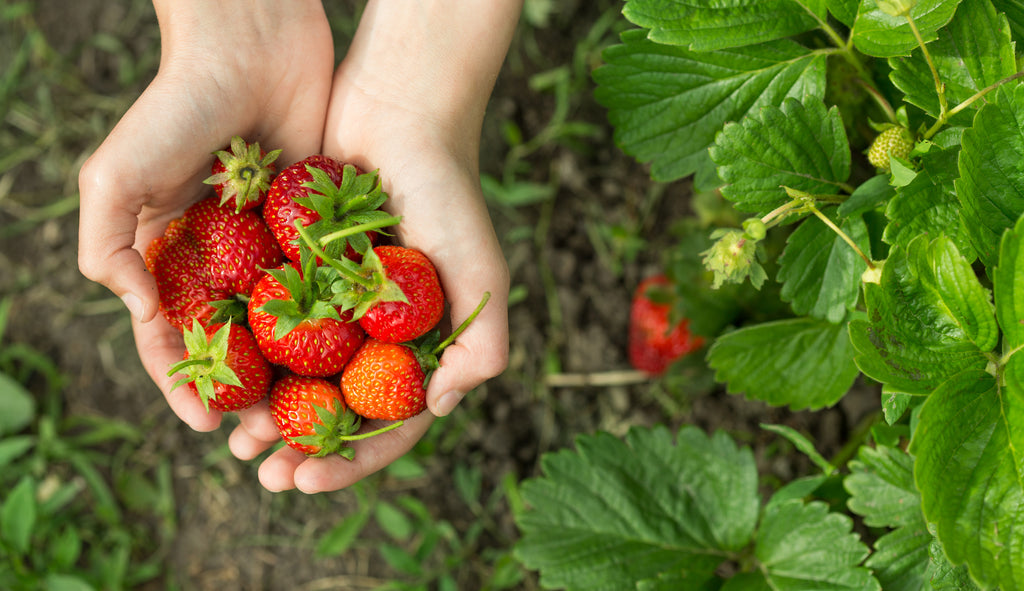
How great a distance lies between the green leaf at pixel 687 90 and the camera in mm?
1335

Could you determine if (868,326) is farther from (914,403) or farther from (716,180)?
(716,180)

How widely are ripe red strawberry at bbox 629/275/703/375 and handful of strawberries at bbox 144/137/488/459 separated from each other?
2.57 ft

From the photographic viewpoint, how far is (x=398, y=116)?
1655mm

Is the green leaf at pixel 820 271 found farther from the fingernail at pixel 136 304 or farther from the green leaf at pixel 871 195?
the fingernail at pixel 136 304

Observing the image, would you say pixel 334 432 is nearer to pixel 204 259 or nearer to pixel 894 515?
pixel 204 259

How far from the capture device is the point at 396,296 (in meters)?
1.33

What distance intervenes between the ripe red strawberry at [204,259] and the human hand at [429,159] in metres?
0.27

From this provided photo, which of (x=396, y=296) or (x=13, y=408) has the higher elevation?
(x=396, y=296)

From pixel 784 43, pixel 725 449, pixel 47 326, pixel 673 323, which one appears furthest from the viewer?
pixel 47 326

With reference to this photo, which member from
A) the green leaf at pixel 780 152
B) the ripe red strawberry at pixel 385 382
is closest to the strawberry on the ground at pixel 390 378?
the ripe red strawberry at pixel 385 382

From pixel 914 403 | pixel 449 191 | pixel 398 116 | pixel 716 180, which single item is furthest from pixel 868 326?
pixel 398 116

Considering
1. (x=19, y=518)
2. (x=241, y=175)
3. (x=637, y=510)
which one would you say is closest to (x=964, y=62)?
(x=637, y=510)

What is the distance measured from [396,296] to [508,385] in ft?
3.63

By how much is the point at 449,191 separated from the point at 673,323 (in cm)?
77
